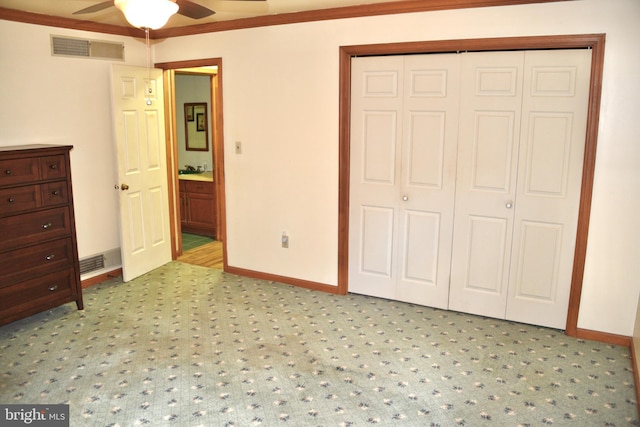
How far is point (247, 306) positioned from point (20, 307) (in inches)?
68.0

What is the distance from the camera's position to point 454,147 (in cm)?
398

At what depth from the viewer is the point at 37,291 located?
3.90 meters

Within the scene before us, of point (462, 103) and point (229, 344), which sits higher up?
point (462, 103)

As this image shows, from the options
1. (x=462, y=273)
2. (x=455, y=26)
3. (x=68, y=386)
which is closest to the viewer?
(x=68, y=386)

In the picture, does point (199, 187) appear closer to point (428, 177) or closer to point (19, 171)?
point (19, 171)

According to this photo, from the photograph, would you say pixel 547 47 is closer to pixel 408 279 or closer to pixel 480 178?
pixel 480 178

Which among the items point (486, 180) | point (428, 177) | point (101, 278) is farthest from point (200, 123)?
point (486, 180)

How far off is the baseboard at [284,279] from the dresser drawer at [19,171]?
205cm

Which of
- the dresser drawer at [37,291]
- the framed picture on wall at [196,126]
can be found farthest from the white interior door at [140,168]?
the framed picture on wall at [196,126]

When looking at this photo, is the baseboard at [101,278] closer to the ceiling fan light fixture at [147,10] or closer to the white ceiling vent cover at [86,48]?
the white ceiling vent cover at [86,48]

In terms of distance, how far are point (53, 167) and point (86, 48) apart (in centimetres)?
131

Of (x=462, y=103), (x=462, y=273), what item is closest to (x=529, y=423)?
(x=462, y=273)

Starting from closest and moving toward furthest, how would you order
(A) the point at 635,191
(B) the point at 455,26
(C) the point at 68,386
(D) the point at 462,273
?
(C) the point at 68,386 → (A) the point at 635,191 → (B) the point at 455,26 → (D) the point at 462,273

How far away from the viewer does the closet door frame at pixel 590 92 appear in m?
3.41
